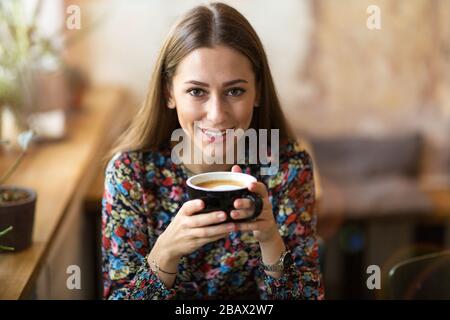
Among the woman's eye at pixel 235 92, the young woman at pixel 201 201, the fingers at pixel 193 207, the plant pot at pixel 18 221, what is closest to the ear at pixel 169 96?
the young woman at pixel 201 201

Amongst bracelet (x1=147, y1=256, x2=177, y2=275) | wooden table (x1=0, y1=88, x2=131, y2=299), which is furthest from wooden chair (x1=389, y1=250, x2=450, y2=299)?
wooden table (x1=0, y1=88, x2=131, y2=299)

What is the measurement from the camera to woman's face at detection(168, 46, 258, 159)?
95cm

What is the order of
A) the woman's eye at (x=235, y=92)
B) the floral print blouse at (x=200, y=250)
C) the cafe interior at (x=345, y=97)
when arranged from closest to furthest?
the woman's eye at (x=235, y=92), the floral print blouse at (x=200, y=250), the cafe interior at (x=345, y=97)

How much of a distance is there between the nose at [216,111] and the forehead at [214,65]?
0.03 metres

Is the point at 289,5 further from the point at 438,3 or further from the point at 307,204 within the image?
the point at 307,204

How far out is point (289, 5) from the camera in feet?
9.03

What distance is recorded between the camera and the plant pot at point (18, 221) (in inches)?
44.8

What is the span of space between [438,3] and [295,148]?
6.12ft

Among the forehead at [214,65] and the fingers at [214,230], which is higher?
the forehead at [214,65]

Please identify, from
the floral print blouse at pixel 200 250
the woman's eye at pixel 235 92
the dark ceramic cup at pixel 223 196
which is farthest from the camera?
the floral print blouse at pixel 200 250

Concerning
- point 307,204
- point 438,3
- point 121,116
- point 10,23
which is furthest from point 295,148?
point 438,3

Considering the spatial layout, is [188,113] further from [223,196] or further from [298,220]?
[298,220]

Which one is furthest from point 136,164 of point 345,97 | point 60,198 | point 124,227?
point 345,97

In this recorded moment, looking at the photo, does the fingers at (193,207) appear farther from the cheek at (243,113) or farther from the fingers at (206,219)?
the cheek at (243,113)
